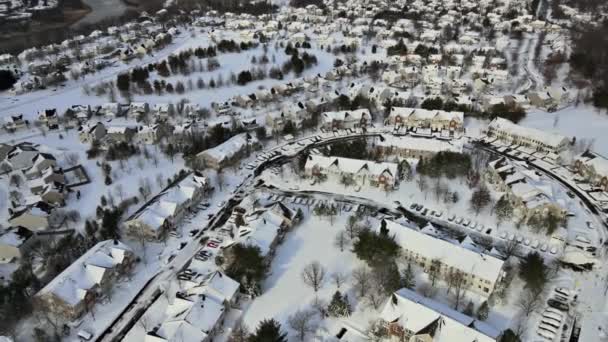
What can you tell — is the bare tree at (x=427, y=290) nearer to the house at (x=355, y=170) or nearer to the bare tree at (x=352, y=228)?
the bare tree at (x=352, y=228)

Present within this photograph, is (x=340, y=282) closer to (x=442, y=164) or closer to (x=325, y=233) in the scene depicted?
(x=325, y=233)

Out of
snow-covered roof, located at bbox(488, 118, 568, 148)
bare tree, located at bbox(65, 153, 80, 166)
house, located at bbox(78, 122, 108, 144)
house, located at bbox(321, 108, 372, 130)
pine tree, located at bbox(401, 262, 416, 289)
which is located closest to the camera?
pine tree, located at bbox(401, 262, 416, 289)

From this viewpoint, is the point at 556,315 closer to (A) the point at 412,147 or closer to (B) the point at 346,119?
(A) the point at 412,147

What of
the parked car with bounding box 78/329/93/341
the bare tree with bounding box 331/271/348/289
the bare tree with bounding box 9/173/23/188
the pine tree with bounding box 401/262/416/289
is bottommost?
the parked car with bounding box 78/329/93/341

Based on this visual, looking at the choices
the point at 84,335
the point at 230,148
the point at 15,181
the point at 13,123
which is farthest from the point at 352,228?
the point at 13,123

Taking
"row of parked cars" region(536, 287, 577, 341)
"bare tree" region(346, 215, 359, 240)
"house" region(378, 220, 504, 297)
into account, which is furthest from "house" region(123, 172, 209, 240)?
"row of parked cars" region(536, 287, 577, 341)

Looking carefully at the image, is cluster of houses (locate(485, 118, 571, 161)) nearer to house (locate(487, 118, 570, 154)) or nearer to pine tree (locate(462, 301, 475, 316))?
house (locate(487, 118, 570, 154))
